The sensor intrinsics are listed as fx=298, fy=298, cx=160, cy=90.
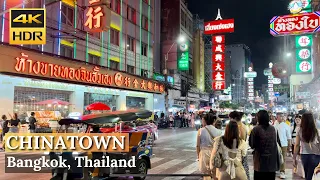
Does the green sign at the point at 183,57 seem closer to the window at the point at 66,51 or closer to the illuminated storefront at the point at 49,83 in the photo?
the illuminated storefront at the point at 49,83

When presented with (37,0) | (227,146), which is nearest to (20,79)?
(37,0)

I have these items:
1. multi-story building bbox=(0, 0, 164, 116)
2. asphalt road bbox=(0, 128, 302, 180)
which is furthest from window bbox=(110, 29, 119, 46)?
asphalt road bbox=(0, 128, 302, 180)

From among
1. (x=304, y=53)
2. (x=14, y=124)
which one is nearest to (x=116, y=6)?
(x=14, y=124)

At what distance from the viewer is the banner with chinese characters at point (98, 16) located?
21156 millimetres

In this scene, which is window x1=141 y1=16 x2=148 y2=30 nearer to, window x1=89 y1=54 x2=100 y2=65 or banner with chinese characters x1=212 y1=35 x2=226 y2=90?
window x1=89 y1=54 x2=100 y2=65

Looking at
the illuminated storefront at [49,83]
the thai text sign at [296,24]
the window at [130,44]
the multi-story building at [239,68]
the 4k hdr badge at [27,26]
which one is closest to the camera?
the 4k hdr badge at [27,26]

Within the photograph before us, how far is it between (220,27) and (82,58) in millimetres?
24307

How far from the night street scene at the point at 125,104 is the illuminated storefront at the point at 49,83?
7cm

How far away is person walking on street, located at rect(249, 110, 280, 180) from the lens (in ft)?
18.6

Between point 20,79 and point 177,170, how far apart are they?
42.8 feet

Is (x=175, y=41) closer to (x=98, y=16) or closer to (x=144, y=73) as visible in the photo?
(x=144, y=73)

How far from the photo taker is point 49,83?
68.7ft

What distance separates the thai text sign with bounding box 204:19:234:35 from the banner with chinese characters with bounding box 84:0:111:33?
79.9 ft

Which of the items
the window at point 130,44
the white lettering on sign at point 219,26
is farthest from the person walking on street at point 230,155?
the white lettering on sign at point 219,26
